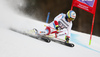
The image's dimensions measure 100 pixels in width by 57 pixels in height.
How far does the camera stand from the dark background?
925 centimetres

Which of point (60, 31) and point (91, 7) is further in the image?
point (91, 7)

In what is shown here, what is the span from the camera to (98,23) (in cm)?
888

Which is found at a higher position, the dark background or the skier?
the dark background

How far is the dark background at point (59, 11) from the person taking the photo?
9.25 metres

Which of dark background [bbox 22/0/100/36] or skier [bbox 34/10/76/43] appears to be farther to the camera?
dark background [bbox 22/0/100/36]

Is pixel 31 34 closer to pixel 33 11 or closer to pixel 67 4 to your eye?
pixel 67 4

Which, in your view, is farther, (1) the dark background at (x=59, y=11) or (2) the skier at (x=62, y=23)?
(1) the dark background at (x=59, y=11)

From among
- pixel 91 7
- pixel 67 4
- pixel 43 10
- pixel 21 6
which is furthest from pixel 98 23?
pixel 21 6

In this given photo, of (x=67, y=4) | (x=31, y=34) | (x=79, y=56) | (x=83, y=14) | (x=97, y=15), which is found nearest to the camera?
(x=79, y=56)

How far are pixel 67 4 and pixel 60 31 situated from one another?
591 centimetres

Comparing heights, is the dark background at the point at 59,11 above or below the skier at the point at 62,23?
Result: above

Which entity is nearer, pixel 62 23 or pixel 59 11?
pixel 62 23

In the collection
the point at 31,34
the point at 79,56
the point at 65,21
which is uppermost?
the point at 65,21

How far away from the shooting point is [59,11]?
1091 centimetres
